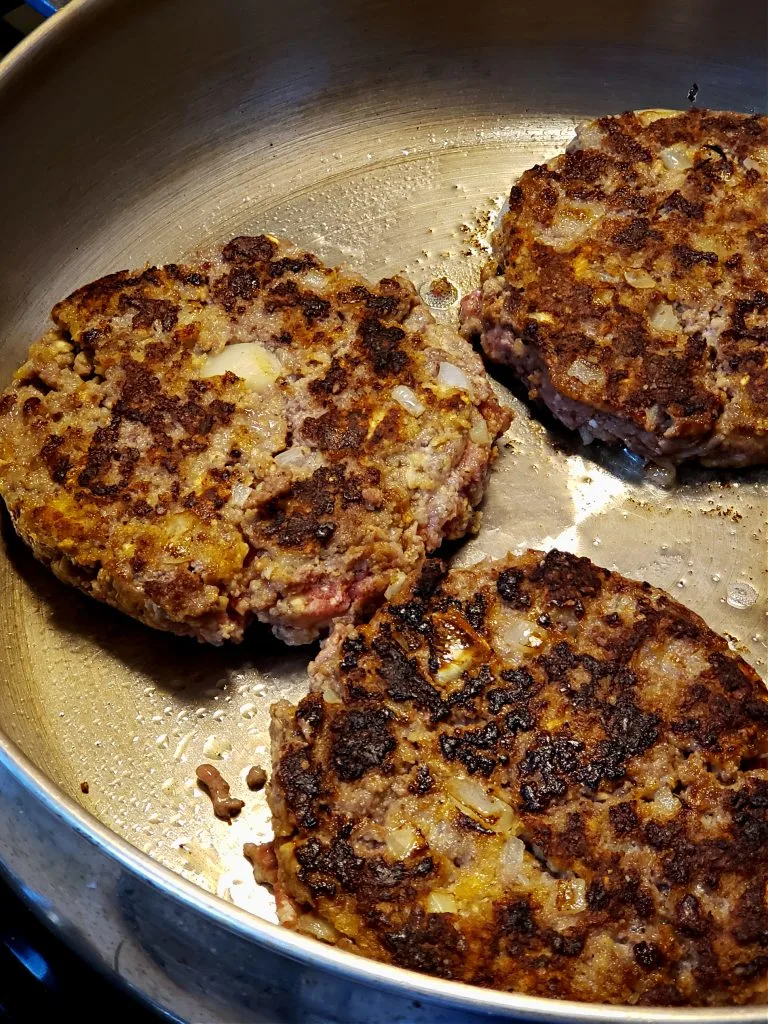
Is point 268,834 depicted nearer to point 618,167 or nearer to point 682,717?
point 682,717

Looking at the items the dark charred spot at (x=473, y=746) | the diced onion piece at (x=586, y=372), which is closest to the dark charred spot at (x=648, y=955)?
the dark charred spot at (x=473, y=746)

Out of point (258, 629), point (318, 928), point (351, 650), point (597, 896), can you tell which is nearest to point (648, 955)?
point (597, 896)

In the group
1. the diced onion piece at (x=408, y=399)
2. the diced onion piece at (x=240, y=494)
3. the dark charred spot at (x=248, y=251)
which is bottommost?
the diced onion piece at (x=408, y=399)

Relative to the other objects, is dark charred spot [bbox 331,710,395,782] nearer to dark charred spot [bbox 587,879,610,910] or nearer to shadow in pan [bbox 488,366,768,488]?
dark charred spot [bbox 587,879,610,910]

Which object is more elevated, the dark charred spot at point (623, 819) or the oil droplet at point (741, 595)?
the dark charred spot at point (623, 819)

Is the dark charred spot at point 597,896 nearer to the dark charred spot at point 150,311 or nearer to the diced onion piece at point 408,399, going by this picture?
the diced onion piece at point 408,399

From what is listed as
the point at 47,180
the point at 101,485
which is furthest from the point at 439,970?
the point at 47,180
